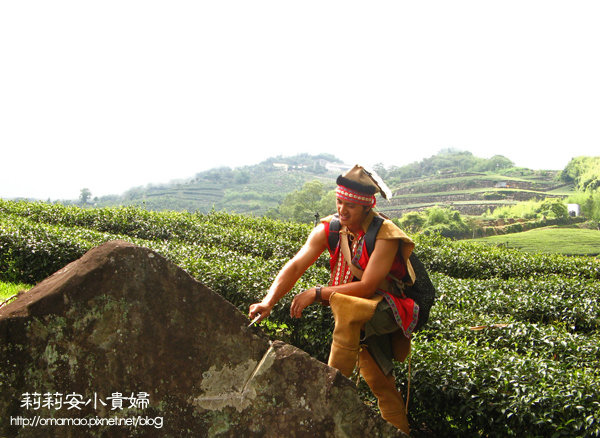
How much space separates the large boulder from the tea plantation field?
1375 millimetres

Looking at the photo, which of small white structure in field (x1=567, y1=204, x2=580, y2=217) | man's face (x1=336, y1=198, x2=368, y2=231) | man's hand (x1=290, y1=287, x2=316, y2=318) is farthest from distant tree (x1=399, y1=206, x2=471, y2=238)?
man's hand (x1=290, y1=287, x2=316, y2=318)

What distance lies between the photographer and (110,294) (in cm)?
243

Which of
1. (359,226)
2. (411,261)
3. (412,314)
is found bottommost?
(412,314)

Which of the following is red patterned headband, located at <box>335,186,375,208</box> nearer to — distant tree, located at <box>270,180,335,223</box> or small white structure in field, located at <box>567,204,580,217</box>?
distant tree, located at <box>270,180,335,223</box>

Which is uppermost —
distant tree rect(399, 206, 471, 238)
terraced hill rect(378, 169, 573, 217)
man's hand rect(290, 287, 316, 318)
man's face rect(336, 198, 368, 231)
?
man's face rect(336, 198, 368, 231)

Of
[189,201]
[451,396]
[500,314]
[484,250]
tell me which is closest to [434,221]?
[484,250]

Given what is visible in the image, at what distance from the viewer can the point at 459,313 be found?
5320 mm

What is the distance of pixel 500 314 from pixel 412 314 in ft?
11.2

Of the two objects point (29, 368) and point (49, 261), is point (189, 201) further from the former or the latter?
point (29, 368)

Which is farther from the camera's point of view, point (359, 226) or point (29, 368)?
point (359, 226)

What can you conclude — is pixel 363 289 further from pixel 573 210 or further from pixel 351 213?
pixel 573 210

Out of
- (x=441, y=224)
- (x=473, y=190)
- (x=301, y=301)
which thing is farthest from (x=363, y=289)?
(x=473, y=190)

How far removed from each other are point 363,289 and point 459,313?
283cm

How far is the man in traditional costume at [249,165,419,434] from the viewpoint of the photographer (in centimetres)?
281
